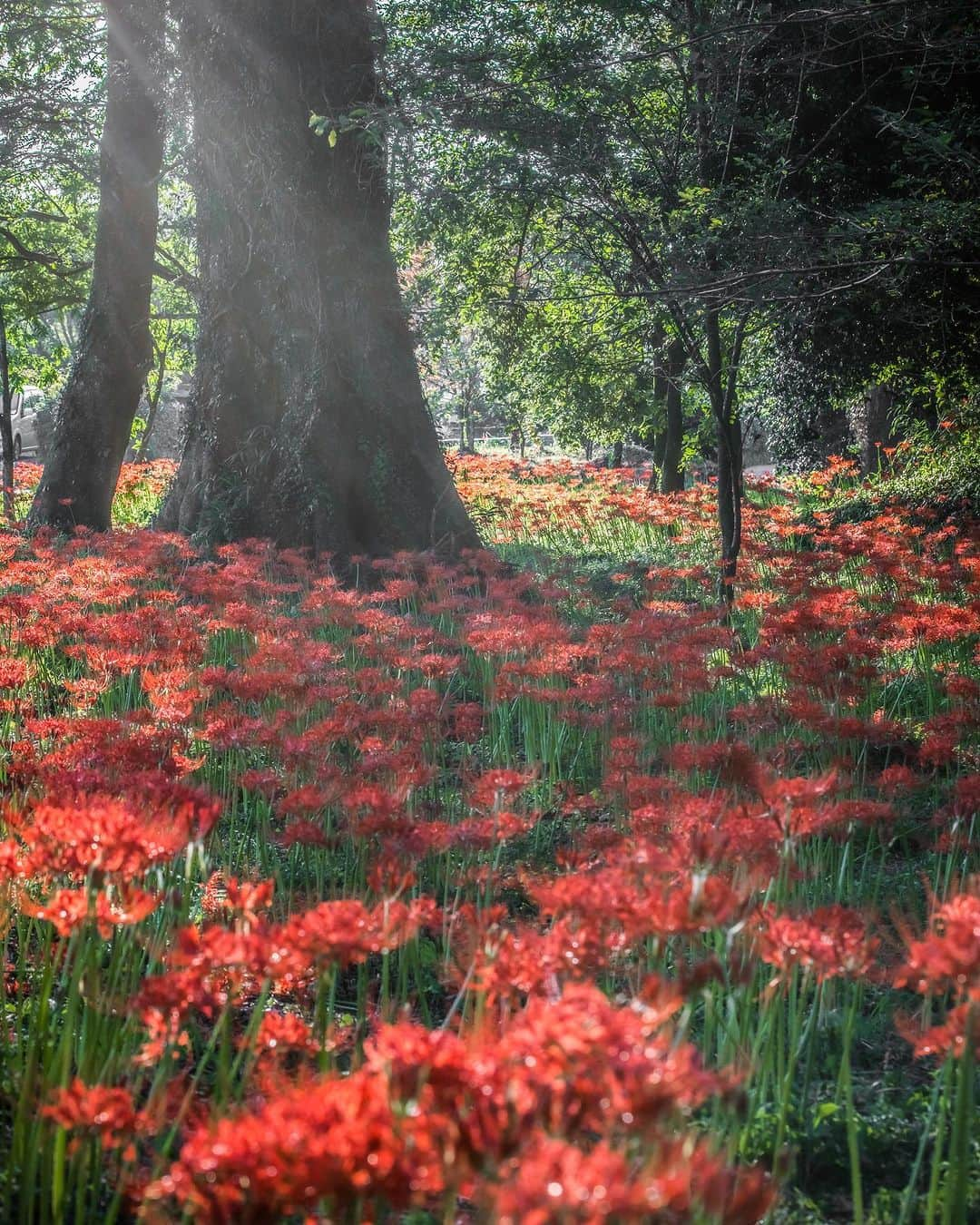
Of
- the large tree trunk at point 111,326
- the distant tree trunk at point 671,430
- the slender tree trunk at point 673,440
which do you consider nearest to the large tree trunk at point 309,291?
the large tree trunk at point 111,326

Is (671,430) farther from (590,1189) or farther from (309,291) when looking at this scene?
(590,1189)

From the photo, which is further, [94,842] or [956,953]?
A: [94,842]

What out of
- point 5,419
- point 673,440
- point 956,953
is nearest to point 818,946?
point 956,953

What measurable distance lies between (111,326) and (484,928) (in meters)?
12.0

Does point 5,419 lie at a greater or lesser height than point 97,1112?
greater

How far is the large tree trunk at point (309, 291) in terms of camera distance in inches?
362

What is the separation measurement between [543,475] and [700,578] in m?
13.5

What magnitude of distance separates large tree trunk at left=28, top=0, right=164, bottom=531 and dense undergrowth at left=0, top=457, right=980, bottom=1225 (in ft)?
19.3

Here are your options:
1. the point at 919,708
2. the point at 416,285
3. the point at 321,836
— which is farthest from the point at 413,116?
the point at 321,836

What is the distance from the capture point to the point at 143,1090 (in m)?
2.47

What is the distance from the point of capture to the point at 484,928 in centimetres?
200

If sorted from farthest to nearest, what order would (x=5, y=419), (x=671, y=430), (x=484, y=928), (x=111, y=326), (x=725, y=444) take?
1. (x=671, y=430)
2. (x=5, y=419)
3. (x=111, y=326)
4. (x=725, y=444)
5. (x=484, y=928)

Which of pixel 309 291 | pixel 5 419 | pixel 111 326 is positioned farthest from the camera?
pixel 5 419

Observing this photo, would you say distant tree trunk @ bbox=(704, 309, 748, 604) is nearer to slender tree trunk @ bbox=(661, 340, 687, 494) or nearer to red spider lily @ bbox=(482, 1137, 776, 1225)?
red spider lily @ bbox=(482, 1137, 776, 1225)
